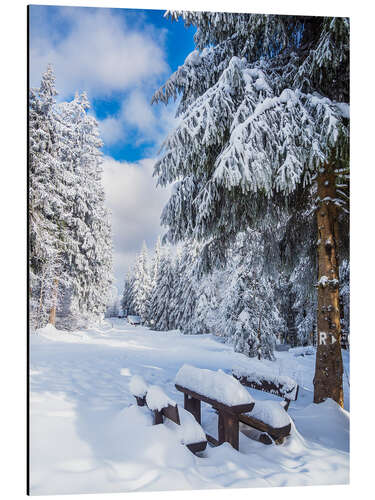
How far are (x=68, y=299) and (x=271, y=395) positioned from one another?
6.91 ft

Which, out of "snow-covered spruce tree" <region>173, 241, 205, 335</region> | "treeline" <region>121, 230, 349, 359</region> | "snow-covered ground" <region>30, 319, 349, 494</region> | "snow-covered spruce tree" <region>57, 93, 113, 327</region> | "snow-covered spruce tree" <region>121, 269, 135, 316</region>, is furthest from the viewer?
"snow-covered spruce tree" <region>173, 241, 205, 335</region>

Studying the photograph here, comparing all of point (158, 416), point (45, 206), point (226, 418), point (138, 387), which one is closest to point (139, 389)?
point (138, 387)

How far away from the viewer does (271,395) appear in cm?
319

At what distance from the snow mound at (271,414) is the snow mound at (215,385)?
28 centimetres

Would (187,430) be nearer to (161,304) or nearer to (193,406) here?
(193,406)

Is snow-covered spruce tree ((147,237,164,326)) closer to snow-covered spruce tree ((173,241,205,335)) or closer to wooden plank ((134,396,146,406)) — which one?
snow-covered spruce tree ((173,241,205,335))

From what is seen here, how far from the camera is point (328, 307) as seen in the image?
324cm

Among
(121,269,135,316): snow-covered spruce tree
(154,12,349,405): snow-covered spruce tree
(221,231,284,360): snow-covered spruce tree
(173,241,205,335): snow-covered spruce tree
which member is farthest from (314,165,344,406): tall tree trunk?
(121,269,135,316): snow-covered spruce tree

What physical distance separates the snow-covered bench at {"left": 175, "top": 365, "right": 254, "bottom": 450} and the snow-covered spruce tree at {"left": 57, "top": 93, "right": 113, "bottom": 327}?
1044mm

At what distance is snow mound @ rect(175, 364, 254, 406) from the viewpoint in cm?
247

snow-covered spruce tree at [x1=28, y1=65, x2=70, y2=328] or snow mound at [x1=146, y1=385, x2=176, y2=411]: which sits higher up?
snow-covered spruce tree at [x1=28, y1=65, x2=70, y2=328]
